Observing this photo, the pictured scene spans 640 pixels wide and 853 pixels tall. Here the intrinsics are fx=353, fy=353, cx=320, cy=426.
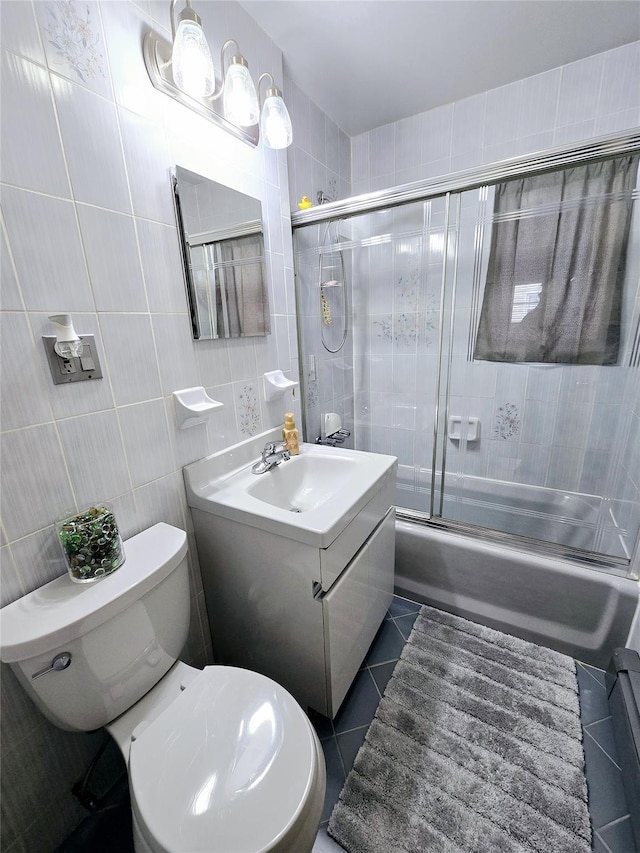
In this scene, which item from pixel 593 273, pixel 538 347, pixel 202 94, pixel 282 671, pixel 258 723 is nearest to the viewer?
pixel 258 723

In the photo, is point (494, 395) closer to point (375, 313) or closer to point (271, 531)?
point (375, 313)

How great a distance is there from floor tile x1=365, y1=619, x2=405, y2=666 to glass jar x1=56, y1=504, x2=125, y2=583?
109 cm

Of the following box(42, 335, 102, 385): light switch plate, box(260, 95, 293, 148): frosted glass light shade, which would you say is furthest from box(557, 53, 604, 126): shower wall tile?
box(42, 335, 102, 385): light switch plate

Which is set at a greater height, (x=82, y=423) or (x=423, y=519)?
(x=82, y=423)

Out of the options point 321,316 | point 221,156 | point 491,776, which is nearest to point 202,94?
point 221,156

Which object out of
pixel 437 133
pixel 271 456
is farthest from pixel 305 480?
pixel 437 133

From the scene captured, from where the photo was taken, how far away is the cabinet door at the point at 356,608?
104 centimetres

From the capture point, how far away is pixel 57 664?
708mm

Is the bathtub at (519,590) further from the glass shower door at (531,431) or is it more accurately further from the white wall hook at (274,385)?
the white wall hook at (274,385)

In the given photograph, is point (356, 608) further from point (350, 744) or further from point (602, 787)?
point (602, 787)

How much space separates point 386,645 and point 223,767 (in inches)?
36.9

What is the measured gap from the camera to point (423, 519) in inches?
66.6

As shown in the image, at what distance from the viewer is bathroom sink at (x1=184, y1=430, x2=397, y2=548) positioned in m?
0.98

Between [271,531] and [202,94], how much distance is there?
47.9 inches
